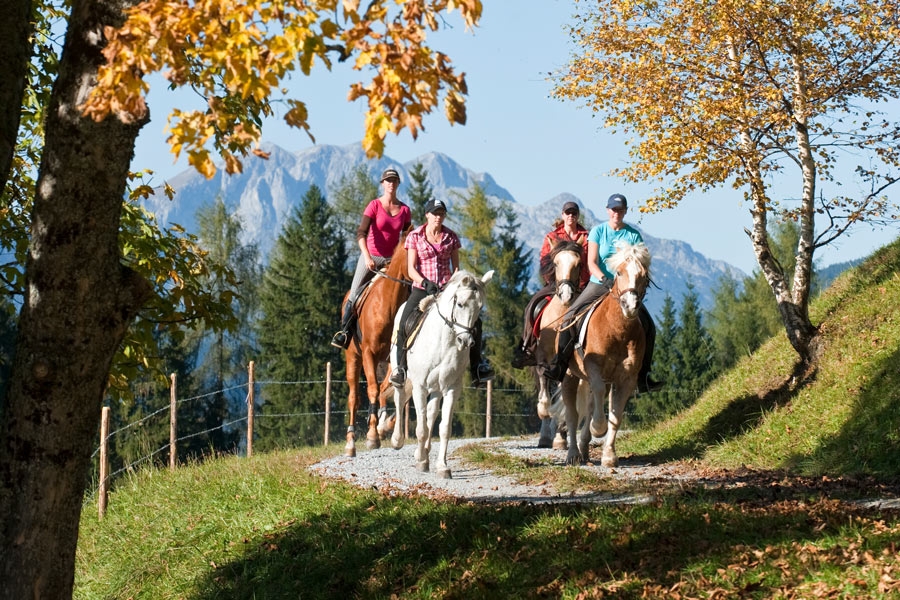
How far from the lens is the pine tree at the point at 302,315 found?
5578 cm

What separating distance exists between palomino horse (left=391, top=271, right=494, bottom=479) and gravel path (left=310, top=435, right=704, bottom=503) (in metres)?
0.55

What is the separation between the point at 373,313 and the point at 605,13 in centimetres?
639

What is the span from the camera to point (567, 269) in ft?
48.0

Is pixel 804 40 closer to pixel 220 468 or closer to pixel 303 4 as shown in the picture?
pixel 220 468

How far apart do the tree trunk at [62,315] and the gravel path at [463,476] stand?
4803mm

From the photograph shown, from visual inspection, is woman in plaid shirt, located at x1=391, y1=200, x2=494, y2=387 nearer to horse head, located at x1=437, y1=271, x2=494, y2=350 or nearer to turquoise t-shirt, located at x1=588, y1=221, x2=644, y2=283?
horse head, located at x1=437, y1=271, x2=494, y2=350

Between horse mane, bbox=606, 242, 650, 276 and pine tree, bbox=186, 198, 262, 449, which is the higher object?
pine tree, bbox=186, 198, 262, 449

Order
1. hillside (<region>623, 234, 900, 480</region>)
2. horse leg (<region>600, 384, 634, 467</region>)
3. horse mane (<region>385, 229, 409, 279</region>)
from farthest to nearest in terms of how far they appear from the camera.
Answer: horse mane (<region>385, 229, 409, 279</region>), horse leg (<region>600, 384, 634, 467</region>), hillside (<region>623, 234, 900, 480</region>)

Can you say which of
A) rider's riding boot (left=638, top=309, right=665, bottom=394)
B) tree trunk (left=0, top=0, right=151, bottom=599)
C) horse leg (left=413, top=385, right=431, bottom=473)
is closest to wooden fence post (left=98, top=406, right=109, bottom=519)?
horse leg (left=413, top=385, right=431, bottom=473)

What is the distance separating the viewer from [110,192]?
7348mm

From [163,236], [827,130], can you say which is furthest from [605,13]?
[163,236]

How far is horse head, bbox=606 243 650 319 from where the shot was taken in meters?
12.9

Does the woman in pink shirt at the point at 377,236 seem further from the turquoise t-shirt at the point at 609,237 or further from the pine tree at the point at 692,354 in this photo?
the pine tree at the point at 692,354

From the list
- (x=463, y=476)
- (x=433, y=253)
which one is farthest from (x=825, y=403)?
(x=433, y=253)
